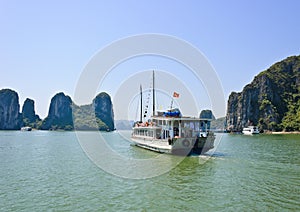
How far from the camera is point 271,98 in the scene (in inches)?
6909

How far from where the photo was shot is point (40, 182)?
19.0 meters

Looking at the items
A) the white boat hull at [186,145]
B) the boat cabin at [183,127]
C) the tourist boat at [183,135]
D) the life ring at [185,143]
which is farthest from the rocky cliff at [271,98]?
the life ring at [185,143]

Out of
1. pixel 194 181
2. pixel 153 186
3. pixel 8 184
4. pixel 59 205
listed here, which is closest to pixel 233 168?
pixel 194 181

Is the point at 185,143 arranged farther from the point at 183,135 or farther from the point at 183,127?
the point at 183,127

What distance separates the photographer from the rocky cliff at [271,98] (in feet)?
545

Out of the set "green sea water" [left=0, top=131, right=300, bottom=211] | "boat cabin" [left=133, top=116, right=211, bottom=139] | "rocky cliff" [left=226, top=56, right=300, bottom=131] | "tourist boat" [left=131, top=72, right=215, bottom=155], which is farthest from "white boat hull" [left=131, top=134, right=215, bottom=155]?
"rocky cliff" [left=226, top=56, right=300, bottom=131]

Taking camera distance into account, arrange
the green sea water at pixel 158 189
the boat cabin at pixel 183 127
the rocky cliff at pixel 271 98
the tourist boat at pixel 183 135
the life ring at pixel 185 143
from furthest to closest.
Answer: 1. the rocky cliff at pixel 271 98
2. the boat cabin at pixel 183 127
3. the tourist boat at pixel 183 135
4. the life ring at pixel 185 143
5. the green sea water at pixel 158 189

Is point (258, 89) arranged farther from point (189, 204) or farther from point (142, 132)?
point (189, 204)

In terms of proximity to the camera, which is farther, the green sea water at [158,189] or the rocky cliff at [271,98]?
the rocky cliff at [271,98]

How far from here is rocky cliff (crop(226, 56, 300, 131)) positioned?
16600 centimetres

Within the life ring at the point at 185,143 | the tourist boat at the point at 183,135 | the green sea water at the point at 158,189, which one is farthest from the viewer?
the tourist boat at the point at 183,135

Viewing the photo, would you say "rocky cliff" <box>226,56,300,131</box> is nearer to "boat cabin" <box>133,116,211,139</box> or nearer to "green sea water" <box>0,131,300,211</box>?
"boat cabin" <box>133,116,211,139</box>

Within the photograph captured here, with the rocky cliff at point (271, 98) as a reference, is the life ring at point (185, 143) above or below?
below

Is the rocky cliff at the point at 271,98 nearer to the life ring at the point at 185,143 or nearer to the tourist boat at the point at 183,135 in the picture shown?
the tourist boat at the point at 183,135
